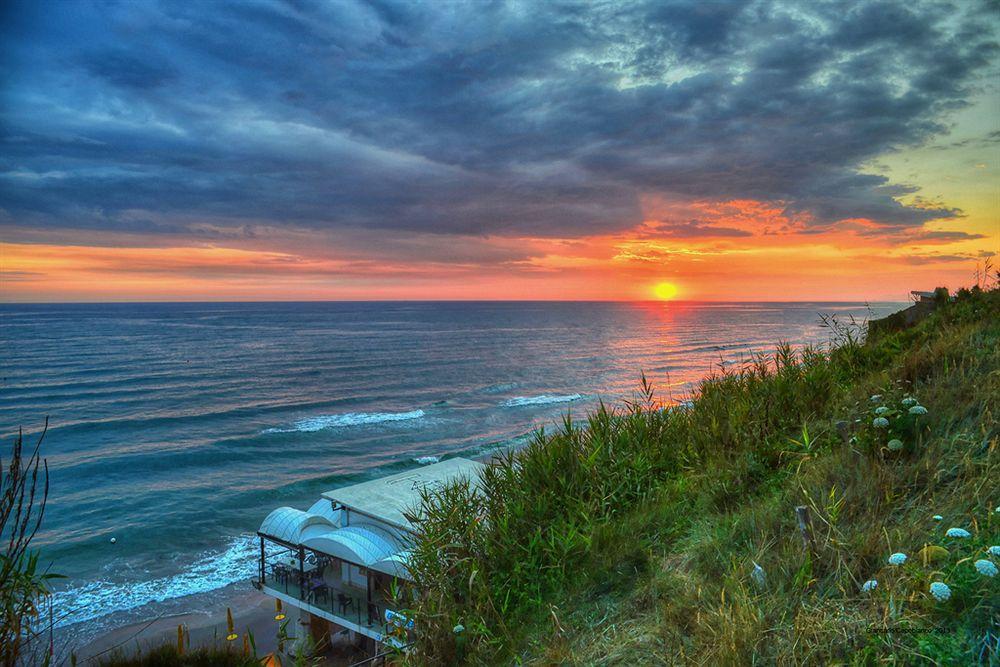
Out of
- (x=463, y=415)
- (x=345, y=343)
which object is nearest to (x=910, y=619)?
(x=463, y=415)

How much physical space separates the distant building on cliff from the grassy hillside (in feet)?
25.8

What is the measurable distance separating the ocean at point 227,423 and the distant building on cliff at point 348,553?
602 cm

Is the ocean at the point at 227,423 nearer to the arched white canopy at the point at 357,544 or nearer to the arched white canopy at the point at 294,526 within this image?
the arched white canopy at the point at 294,526

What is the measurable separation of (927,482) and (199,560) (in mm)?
25778

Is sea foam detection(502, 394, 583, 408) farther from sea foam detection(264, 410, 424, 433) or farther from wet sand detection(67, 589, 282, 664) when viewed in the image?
wet sand detection(67, 589, 282, 664)

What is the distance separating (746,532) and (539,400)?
4227 cm

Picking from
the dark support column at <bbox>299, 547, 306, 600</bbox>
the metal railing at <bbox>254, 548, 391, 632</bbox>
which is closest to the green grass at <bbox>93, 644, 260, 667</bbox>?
the metal railing at <bbox>254, 548, 391, 632</bbox>

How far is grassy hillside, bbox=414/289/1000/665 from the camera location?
10.6 ft

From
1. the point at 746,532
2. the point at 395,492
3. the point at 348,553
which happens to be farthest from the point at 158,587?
the point at 746,532

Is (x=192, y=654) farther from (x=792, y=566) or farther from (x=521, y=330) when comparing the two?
(x=521, y=330)

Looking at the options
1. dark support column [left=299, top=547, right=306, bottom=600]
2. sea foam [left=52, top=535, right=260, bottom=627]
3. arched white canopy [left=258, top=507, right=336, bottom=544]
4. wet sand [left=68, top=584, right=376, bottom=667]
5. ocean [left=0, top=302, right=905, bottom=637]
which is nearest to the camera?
dark support column [left=299, top=547, right=306, bottom=600]

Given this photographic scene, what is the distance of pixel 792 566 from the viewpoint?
12.7 feet

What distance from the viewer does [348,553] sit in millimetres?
14891

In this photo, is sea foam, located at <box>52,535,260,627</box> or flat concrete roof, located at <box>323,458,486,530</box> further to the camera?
sea foam, located at <box>52,535,260,627</box>
